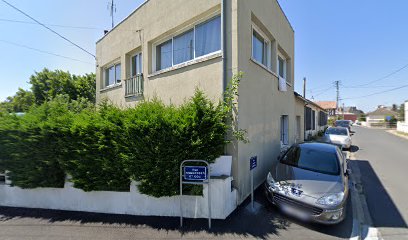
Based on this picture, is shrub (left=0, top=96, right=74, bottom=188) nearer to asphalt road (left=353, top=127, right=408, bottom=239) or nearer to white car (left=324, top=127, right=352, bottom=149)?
asphalt road (left=353, top=127, right=408, bottom=239)

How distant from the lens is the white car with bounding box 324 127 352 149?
12734 millimetres

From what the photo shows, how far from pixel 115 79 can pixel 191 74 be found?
20.4 feet

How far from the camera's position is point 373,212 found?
4641mm

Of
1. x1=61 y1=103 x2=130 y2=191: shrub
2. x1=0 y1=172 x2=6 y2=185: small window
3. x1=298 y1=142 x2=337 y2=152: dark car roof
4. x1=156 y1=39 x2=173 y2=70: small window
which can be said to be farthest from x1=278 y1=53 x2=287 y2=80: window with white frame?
x1=0 y1=172 x2=6 y2=185: small window

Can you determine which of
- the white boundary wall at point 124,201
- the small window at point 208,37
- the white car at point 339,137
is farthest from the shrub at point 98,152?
the white car at point 339,137

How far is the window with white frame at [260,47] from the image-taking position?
6.20 m

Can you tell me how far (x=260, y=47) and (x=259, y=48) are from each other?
13cm

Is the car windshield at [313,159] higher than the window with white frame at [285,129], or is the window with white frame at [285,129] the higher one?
the window with white frame at [285,129]

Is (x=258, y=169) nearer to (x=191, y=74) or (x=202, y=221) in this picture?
(x=202, y=221)

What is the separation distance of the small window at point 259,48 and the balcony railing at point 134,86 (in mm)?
4206

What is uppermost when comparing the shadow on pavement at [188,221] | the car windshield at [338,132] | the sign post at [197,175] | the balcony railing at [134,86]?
the balcony railing at [134,86]

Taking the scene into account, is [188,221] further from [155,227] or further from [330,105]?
[330,105]

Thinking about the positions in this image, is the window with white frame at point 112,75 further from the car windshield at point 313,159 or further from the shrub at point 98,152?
the car windshield at point 313,159

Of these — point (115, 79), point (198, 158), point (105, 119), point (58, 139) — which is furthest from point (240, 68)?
point (115, 79)
